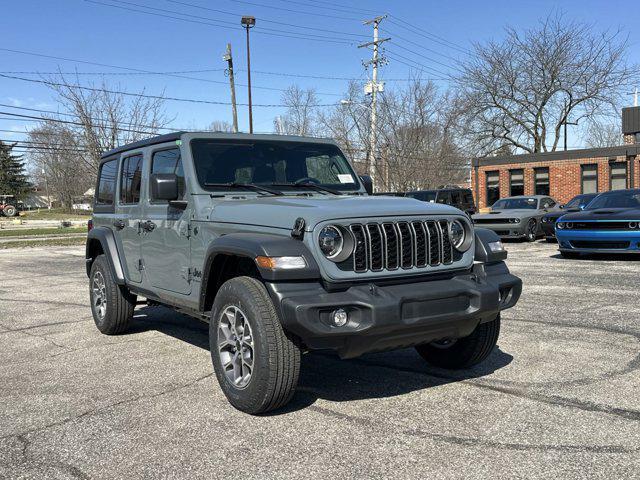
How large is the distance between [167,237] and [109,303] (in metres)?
1.56

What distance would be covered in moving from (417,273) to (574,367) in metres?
1.82

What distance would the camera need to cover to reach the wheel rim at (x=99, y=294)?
6365 mm

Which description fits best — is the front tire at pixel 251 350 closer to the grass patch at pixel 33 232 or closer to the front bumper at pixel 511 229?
the front bumper at pixel 511 229

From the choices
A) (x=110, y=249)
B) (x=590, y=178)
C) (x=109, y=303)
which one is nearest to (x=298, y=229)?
(x=110, y=249)

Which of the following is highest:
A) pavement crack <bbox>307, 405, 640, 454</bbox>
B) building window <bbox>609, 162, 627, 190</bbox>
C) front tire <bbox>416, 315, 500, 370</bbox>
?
building window <bbox>609, 162, 627, 190</bbox>

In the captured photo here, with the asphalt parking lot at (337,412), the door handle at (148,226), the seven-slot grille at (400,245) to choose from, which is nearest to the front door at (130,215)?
the door handle at (148,226)

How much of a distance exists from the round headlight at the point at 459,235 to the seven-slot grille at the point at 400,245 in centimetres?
7

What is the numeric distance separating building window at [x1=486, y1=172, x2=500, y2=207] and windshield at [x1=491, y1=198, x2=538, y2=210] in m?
13.3

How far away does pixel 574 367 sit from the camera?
15.7 ft

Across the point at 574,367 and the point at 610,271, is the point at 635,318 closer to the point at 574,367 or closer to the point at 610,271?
the point at 574,367

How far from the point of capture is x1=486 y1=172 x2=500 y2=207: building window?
32.5 meters

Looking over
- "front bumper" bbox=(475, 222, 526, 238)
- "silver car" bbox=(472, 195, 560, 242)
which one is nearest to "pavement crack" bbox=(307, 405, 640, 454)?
"silver car" bbox=(472, 195, 560, 242)

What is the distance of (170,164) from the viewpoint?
519 centimetres

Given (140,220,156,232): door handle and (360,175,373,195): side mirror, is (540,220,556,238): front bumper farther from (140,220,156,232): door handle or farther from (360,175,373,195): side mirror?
(140,220,156,232): door handle
